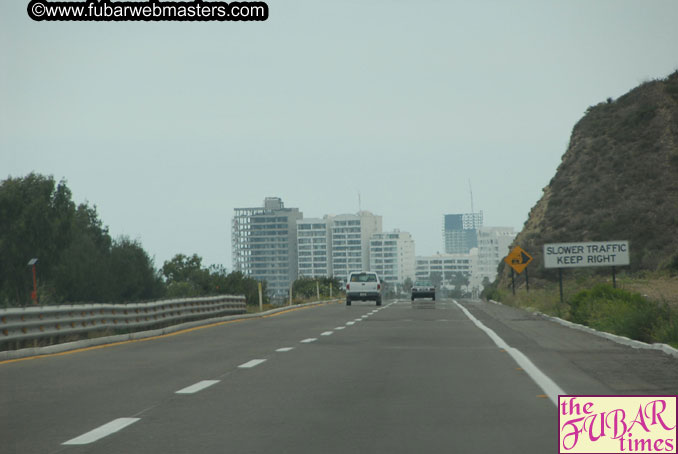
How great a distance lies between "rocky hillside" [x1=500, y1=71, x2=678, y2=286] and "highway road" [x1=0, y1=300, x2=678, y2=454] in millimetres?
50404

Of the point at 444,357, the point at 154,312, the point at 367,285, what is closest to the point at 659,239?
the point at 367,285

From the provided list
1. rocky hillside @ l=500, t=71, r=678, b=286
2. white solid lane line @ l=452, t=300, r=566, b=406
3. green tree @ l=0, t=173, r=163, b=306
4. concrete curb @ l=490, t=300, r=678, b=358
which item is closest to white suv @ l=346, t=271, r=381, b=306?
rocky hillside @ l=500, t=71, r=678, b=286

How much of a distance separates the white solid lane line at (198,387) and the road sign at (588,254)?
23275 millimetres

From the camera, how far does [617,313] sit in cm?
2320

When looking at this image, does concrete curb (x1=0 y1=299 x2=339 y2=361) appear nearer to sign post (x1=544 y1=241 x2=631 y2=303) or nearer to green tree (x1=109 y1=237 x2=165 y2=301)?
sign post (x1=544 y1=241 x2=631 y2=303)

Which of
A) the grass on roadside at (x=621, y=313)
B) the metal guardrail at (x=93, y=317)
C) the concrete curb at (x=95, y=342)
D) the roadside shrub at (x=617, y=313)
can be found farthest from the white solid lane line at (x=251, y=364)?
the roadside shrub at (x=617, y=313)

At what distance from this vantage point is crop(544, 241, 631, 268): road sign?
3425 centimetres

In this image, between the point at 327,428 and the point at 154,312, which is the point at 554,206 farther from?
the point at 327,428

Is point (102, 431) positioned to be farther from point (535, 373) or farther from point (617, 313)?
point (617, 313)

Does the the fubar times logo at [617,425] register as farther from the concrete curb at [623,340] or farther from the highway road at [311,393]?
the concrete curb at [623,340]

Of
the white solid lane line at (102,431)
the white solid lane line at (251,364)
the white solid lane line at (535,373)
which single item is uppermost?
the white solid lane line at (251,364)

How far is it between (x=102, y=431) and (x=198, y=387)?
3.34 meters

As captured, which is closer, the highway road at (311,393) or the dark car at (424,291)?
the highway road at (311,393)

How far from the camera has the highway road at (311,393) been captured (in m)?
7.98
